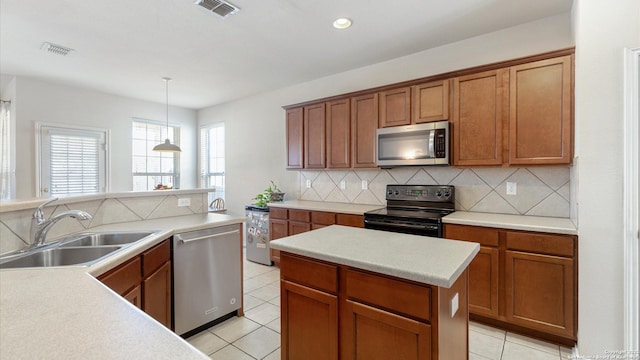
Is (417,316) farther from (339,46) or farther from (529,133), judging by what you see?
(339,46)

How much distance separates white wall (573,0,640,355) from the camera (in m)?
1.92

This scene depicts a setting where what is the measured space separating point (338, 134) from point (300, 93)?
4.13 ft

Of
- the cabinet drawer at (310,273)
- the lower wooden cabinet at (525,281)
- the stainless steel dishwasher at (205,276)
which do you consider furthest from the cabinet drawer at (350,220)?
the cabinet drawer at (310,273)

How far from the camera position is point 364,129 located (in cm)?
355

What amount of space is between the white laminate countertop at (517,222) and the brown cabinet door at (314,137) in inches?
72.2

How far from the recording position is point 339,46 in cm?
328

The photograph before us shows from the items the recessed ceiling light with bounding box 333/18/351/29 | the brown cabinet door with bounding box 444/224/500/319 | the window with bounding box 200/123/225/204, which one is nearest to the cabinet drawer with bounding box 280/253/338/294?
the brown cabinet door with bounding box 444/224/500/319

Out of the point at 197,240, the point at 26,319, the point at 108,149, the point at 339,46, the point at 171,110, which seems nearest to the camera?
the point at 26,319

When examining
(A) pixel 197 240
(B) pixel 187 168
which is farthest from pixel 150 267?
(B) pixel 187 168

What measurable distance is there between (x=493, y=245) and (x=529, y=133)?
1009mm

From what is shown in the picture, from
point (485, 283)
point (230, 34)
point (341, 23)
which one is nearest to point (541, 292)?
point (485, 283)

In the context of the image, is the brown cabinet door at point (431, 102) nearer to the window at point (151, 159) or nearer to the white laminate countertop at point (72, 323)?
Result: the white laminate countertop at point (72, 323)

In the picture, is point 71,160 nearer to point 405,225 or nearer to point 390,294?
point 405,225

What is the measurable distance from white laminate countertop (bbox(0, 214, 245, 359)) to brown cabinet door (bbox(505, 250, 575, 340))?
2529 mm
